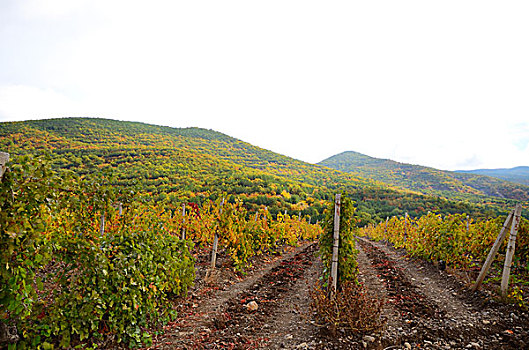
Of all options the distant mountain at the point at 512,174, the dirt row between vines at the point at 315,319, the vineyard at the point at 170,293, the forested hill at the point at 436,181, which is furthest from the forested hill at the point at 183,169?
the distant mountain at the point at 512,174

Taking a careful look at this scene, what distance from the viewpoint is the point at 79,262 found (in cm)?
289

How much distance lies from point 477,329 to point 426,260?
5568 mm

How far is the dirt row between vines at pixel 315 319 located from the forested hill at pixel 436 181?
63479mm

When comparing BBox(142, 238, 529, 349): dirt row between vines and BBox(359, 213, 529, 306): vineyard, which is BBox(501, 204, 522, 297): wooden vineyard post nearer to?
BBox(142, 238, 529, 349): dirt row between vines

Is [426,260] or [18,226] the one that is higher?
[18,226]

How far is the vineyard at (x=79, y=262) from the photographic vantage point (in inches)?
89.3

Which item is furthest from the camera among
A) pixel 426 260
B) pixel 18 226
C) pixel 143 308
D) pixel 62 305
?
pixel 426 260

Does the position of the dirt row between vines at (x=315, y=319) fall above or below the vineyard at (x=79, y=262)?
below

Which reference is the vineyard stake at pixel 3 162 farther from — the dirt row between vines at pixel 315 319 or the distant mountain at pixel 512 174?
the distant mountain at pixel 512 174

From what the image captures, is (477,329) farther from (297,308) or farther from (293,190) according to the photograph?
(293,190)

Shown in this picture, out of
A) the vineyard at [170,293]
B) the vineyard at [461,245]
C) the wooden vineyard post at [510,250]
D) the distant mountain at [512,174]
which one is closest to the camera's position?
the vineyard at [170,293]

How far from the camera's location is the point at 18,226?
2.21 meters

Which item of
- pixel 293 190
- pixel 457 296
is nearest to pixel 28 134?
pixel 293 190

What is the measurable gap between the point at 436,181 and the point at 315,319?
3310 inches
